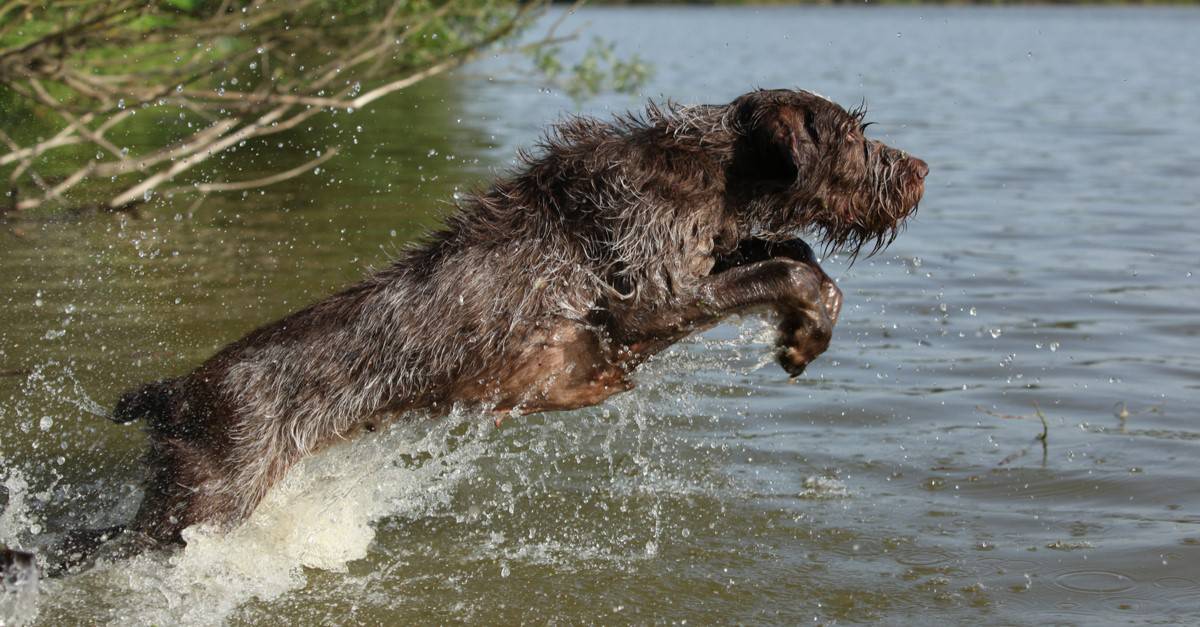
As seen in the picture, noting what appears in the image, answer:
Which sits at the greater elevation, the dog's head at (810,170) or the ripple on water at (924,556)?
the dog's head at (810,170)

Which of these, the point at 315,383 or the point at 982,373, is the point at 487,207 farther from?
the point at 982,373

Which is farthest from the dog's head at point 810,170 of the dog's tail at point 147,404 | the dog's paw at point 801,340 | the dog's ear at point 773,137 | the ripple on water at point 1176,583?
the dog's tail at point 147,404

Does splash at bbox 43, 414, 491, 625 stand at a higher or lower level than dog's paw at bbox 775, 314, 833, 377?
lower

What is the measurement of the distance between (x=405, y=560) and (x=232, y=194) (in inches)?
268

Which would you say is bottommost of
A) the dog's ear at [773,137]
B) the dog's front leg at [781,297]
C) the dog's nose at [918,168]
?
the dog's front leg at [781,297]

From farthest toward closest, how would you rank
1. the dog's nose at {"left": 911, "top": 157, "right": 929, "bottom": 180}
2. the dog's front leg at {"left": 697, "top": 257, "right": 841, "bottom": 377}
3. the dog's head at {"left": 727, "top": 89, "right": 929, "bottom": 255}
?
the dog's nose at {"left": 911, "top": 157, "right": 929, "bottom": 180} → the dog's head at {"left": 727, "top": 89, "right": 929, "bottom": 255} → the dog's front leg at {"left": 697, "top": 257, "right": 841, "bottom": 377}

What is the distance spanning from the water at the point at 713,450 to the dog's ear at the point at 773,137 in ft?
2.32

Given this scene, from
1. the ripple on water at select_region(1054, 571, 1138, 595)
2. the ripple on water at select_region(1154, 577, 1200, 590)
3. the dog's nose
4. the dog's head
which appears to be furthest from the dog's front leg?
the ripple on water at select_region(1154, 577, 1200, 590)

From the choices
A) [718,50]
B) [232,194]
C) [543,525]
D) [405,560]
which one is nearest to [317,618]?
[405,560]

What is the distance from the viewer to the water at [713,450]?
5164 millimetres

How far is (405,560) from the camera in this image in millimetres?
5539

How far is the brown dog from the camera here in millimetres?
5164

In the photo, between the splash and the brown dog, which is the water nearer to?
the splash

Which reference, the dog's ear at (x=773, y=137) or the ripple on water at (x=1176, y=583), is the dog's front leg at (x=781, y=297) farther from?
the ripple on water at (x=1176, y=583)
